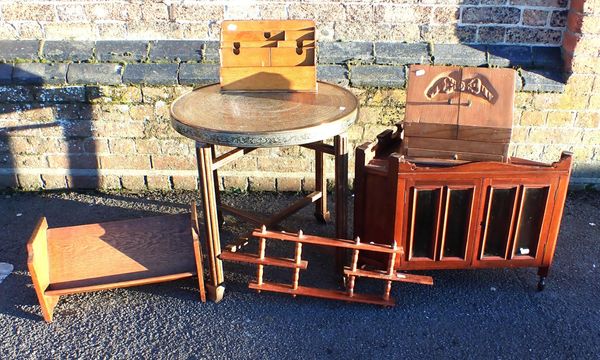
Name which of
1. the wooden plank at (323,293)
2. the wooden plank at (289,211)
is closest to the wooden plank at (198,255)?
the wooden plank at (323,293)

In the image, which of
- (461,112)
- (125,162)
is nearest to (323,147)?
(461,112)

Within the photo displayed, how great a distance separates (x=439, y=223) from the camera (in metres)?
3.27

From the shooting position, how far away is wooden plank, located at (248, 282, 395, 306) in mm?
3354

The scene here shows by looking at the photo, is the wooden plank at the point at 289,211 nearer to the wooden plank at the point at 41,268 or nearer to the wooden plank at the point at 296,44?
the wooden plank at the point at 296,44

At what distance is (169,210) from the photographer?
4551mm

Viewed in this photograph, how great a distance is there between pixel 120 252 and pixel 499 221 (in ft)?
7.66

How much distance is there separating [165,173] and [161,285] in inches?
54.8

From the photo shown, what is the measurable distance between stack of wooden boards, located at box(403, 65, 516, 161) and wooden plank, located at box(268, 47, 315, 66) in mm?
656

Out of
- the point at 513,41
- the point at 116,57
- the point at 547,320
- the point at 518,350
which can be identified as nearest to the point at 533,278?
the point at 547,320

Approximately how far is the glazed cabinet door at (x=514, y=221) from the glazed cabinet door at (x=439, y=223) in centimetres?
8

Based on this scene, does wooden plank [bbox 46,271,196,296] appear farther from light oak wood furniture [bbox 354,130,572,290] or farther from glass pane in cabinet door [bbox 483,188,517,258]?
glass pane in cabinet door [bbox 483,188,517,258]

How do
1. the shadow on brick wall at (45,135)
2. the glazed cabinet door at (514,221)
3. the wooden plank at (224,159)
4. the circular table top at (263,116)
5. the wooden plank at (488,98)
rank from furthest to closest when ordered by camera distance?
the shadow on brick wall at (45,135), the wooden plank at (224,159), the glazed cabinet door at (514,221), the wooden plank at (488,98), the circular table top at (263,116)

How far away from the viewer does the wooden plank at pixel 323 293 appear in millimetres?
3354

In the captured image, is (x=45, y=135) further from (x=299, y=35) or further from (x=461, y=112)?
(x=461, y=112)
